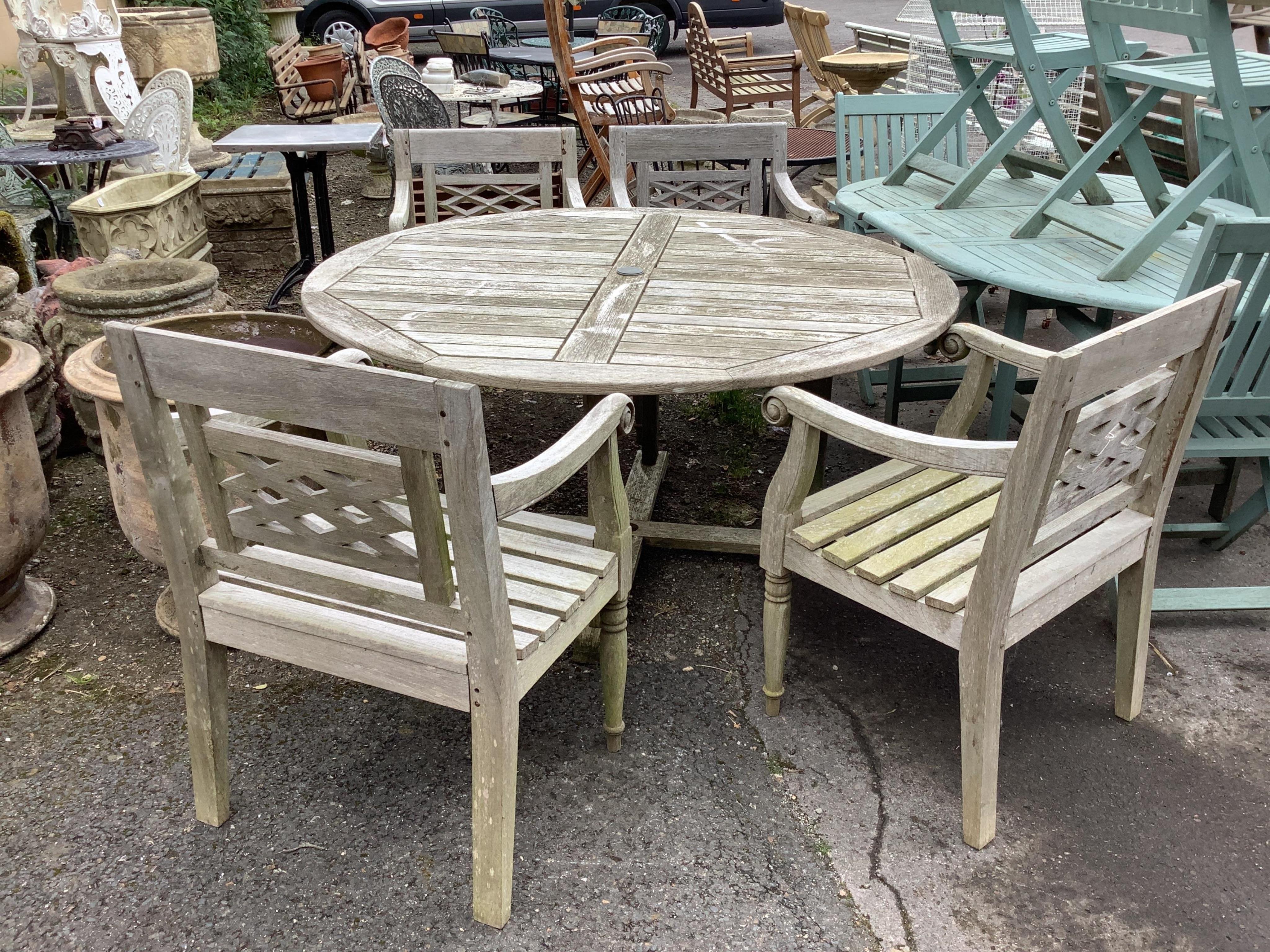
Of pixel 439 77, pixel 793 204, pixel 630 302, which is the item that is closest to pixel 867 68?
pixel 439 77

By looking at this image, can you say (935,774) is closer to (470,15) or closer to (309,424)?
(309,424)

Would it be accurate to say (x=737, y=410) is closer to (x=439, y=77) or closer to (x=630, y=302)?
(x=630, y=302)

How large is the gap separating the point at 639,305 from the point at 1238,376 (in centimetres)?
152

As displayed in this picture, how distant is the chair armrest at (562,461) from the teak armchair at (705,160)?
6.18 feet

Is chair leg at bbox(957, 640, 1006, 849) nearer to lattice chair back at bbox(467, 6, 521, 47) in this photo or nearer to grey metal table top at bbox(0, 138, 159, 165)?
grey metal table top at bbox(0, 138, 159, 165)

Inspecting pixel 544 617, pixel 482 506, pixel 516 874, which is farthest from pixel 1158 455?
pixel 516 874

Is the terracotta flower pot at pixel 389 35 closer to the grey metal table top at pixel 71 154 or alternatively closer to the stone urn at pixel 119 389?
the grey metal table top at pixel 71 154

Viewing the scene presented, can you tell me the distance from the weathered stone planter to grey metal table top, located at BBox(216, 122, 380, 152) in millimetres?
289

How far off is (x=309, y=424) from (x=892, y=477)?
138 cm

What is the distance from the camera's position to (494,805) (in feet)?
5.54

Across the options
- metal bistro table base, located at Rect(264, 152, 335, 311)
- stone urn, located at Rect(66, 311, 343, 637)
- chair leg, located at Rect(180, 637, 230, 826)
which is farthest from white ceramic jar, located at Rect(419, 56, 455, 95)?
chair leg, located at Rect(180, 637, 230, 826)

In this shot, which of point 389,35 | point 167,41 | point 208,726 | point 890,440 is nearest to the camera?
point 890,440

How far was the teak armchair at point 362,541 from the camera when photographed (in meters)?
1.43

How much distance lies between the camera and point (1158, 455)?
1.99m
